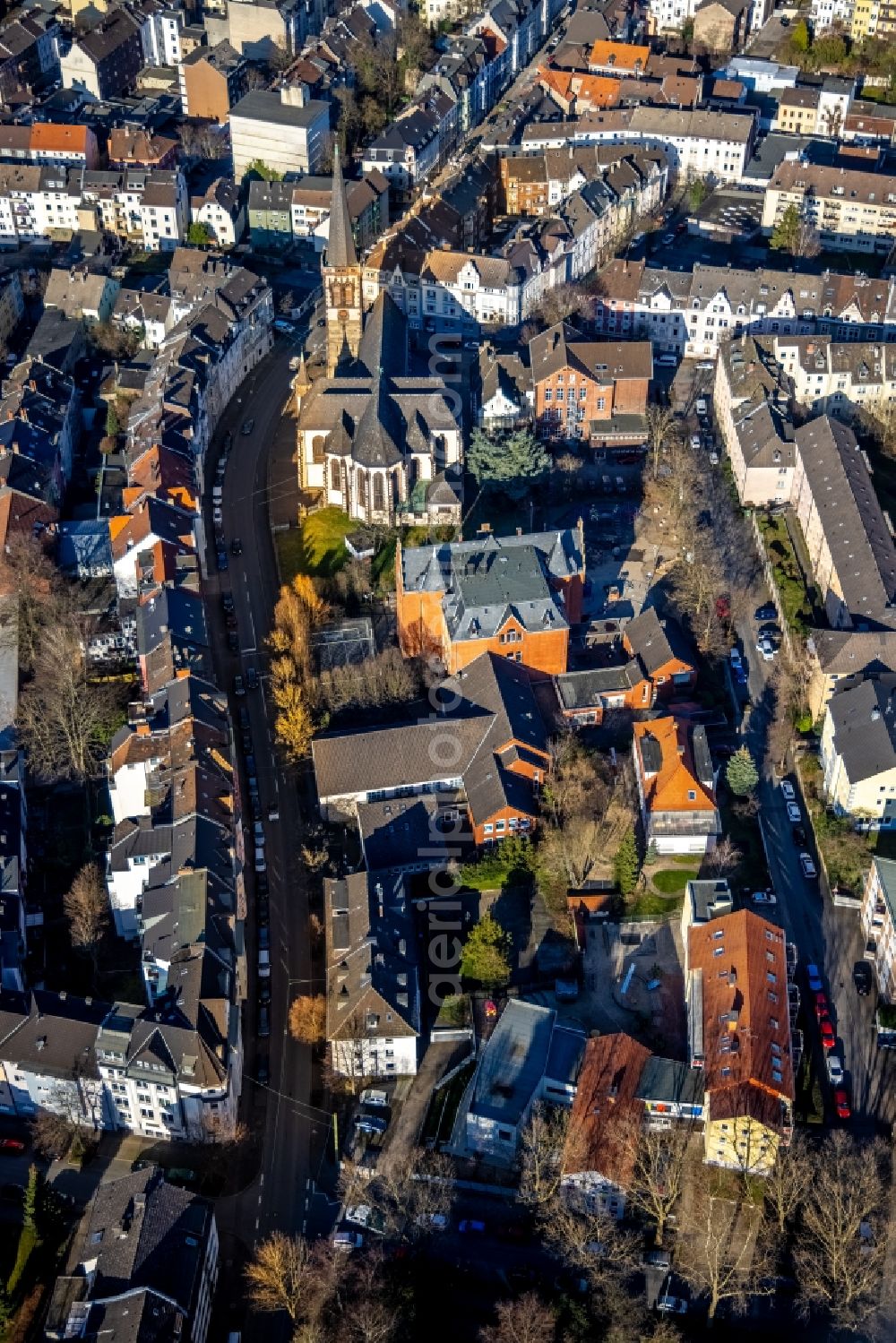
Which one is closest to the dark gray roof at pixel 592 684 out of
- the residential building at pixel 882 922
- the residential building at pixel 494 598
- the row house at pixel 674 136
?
the residential building at pixel 494 598

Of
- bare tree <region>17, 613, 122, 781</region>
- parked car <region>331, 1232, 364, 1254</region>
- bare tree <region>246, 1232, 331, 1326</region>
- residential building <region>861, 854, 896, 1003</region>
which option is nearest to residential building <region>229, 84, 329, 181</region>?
bare tree <region>17, 613, 122, 781</region>

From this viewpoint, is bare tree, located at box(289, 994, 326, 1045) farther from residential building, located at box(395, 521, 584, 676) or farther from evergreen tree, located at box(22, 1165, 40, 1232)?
residential building, located at box(395, 521, 584, 676)

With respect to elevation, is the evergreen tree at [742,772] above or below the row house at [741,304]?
below

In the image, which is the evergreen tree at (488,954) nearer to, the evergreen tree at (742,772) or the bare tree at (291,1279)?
the bare tree at (291,1279)

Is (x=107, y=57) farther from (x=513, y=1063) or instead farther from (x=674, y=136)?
(x=513, y=1063)

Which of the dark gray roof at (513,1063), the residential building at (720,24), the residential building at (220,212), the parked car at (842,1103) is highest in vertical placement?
the residential building at (720,24)

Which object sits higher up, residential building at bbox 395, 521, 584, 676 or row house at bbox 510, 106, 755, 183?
row house at bbox 510, 106, 755, 183
